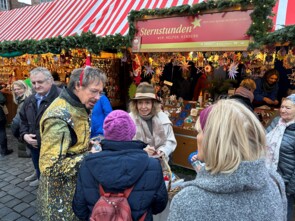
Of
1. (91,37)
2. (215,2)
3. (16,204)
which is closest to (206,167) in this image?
(215,2)

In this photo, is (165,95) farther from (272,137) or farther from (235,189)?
(235,189)

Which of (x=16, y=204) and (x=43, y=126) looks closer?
(x=43, y=126)

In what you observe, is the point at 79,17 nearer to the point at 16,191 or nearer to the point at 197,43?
the point at 197,43

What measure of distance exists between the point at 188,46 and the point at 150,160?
269 cm

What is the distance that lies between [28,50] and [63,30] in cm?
92

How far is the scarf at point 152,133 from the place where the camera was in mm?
2893

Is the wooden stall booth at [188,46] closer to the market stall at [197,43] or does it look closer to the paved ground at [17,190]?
the market stall at [197,43]

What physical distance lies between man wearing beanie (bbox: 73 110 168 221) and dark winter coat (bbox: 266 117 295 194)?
62.0 inches

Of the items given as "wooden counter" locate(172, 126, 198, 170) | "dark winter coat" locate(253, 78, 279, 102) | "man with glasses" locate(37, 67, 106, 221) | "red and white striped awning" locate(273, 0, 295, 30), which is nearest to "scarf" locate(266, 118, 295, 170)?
"red and white striped awning" locate(273, 0, 295, 30)

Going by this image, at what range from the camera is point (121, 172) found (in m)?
1.38

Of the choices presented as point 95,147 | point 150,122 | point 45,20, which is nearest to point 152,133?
point 150,122

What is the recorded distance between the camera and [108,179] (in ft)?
4.53

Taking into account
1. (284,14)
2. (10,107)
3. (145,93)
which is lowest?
(10,107)

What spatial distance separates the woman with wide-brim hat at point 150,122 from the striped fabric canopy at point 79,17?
206cm
